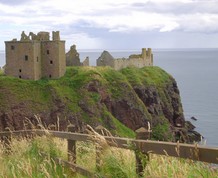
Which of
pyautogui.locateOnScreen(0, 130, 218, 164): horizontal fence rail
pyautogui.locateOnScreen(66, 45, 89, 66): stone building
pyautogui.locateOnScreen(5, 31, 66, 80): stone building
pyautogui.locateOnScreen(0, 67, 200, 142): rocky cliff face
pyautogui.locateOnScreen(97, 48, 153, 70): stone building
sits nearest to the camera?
pyautogui.locateOnScreen(0, 130, 218, 164): horizontal fence rail

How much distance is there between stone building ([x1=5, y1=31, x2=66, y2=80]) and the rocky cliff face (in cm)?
237

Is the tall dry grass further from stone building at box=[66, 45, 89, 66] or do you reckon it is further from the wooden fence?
stone building at box=[66, 45, 89, 66]

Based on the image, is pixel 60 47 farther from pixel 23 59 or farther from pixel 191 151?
pixel 191 151

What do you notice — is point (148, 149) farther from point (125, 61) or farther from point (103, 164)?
point (125, 61)

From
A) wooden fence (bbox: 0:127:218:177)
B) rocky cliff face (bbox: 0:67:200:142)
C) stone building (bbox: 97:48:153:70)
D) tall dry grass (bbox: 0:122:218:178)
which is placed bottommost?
rocky cliff face (bbox: 0:67:200:142)

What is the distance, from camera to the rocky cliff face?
69.9 meters

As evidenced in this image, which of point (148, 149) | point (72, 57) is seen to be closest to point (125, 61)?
point (72, 57)

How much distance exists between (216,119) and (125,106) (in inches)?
1568

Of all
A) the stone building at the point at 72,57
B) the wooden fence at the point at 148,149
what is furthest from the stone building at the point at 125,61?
the wooden fence at the point at 148,149

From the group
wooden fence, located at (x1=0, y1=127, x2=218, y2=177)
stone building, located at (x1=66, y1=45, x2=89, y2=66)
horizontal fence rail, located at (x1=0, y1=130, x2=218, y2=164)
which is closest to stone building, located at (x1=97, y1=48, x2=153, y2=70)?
stone building, located at (x1=66, y1=45, x2=89, y2=66)

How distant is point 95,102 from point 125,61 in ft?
80.4

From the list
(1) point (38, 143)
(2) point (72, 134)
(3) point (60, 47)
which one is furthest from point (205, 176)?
(3) point (60, 47)

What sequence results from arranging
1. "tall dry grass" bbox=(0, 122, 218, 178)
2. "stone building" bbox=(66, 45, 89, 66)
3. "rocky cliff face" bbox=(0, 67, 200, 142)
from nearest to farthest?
"tall dry grass" bbox=(0, 122, 218, 178), "rocky cliff face" bbox=(0, 67, 200, 142), "stone building" bbox=(66, 45, 89, 66)

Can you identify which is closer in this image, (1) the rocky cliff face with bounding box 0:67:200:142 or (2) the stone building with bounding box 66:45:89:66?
(1) the rocky cliff face with bounding box 0:67:200:142
